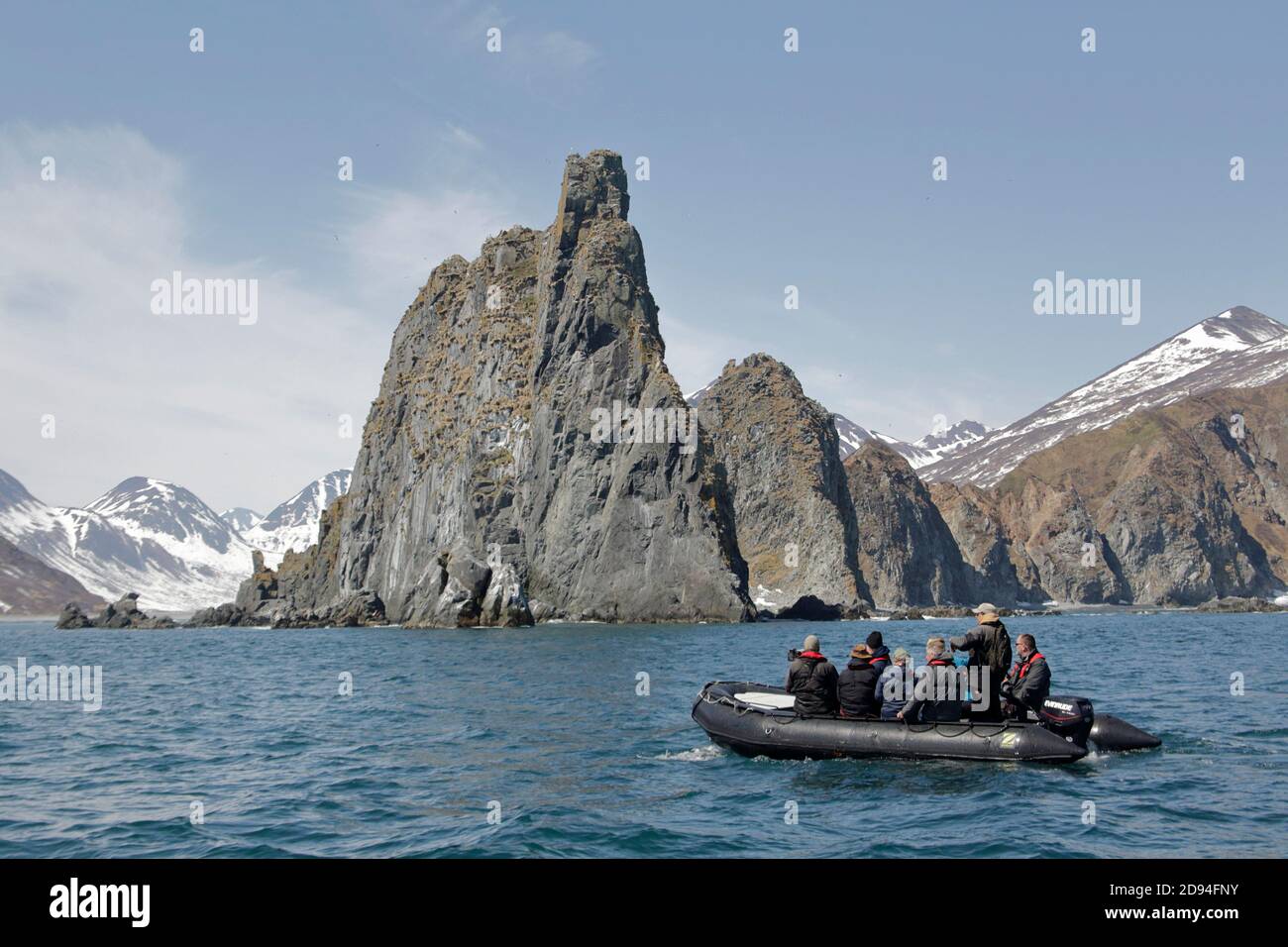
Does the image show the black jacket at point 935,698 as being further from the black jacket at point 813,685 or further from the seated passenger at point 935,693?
the black jacket at point 813,685

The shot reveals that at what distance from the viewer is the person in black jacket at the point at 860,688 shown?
22.7 meters

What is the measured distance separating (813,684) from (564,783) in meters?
6.24

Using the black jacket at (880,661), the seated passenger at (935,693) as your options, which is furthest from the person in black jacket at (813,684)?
the seated passenger at (935,693)

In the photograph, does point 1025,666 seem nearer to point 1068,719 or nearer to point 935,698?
point 1068,719

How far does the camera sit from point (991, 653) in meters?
22.2

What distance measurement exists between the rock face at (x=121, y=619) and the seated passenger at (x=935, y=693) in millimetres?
128700

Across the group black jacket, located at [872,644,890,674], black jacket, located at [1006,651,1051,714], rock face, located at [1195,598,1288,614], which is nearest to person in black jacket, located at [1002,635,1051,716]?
black jacket, located at [1006,651,1051,714]

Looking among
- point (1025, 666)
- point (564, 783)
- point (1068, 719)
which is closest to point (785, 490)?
point (1025, 666)

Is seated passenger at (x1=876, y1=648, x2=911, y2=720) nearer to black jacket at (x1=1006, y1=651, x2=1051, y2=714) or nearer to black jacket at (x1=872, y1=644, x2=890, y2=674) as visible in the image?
black jacket at (x1=872, y1=644, x2=890, y2=674)

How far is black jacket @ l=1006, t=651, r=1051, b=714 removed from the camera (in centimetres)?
2200
